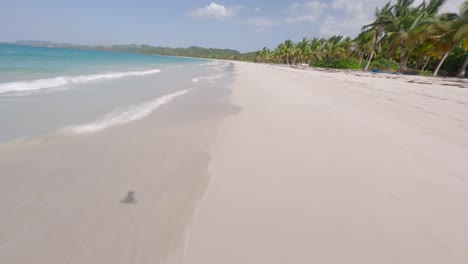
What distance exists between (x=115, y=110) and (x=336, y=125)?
200 inches

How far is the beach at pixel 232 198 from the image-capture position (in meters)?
1.58

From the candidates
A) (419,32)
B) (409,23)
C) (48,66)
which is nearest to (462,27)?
(419,32)

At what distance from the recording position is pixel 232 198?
7.14 ft

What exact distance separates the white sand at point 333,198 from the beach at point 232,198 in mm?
12

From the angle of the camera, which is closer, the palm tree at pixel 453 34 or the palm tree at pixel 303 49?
the palm tree at pixel 453 34

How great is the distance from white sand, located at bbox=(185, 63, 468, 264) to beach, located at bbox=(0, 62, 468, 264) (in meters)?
0.01

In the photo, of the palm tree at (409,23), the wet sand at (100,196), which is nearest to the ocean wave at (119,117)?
the wet sand at (100,196)

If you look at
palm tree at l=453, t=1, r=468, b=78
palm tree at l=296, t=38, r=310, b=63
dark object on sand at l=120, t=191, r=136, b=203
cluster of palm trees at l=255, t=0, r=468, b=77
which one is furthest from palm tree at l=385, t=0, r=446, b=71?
dark object on sand at l=120, t=191, r=136, b=203

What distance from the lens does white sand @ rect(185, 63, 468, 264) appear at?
1.61 metres

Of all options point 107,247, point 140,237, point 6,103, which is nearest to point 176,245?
point 140,237

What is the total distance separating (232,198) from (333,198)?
1022mm

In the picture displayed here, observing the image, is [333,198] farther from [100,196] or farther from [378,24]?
[378,24]

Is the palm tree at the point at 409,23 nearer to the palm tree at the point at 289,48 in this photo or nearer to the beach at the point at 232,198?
the beach at the point at 232,198

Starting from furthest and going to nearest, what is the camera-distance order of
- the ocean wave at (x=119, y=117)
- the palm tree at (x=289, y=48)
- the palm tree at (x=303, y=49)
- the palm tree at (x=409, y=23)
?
the palm tree at (x=289, y=48) < the palm tree at (x=303, y=49) < the palm tree at (x=409, y=23) < the ocean wave at (x=119, y=117)
